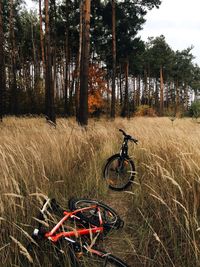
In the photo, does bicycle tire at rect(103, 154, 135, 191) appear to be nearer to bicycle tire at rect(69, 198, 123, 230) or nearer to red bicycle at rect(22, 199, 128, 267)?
bicycle tire at rect(69, 198, 123, 230)

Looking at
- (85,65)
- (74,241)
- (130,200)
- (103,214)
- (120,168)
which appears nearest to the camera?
(74,241)

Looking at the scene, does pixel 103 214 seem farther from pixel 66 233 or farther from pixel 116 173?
pixel 116 173

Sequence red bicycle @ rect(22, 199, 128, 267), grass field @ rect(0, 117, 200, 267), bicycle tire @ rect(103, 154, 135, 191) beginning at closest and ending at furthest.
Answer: red bicycle @ rect(22, 199, 128, 267) → grass field @ rect(0, 117, 200, 267) → bicycle tire @ rect(103, 154, 135, 191)

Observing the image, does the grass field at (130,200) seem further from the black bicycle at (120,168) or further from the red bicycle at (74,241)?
the black bicycle at (120,168)

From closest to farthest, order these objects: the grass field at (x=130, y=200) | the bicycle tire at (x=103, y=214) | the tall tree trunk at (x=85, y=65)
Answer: the grass field at (x=130, y=200), the bicycle tire at (x=103, y=214), the tall tree trunk at (x=85, y=65)

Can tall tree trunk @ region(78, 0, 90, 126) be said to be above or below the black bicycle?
above

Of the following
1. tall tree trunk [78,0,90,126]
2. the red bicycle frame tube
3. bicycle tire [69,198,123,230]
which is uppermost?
tall tree trunk [78,0,90,126]

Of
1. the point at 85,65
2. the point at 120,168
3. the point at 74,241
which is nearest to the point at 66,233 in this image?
the point at 74,241

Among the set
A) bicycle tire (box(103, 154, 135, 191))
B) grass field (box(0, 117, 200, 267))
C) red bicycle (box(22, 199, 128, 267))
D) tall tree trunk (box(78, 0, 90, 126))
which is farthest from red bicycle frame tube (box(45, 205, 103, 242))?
tall tree trunk (box(78, 0, 90, 126))

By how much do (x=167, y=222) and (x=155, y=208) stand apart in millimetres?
314

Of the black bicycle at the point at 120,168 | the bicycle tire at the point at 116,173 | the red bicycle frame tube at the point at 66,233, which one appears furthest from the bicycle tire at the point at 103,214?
the black bicycle at the point at 120,168

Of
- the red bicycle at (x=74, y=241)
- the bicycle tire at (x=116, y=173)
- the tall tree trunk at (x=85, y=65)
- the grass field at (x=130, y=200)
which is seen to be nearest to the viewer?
the red bicycle at (x=74, y=241)

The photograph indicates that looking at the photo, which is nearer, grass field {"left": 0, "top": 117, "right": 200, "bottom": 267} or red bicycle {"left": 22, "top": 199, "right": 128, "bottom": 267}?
red bicycle {"left": 22, "top": 199, "right": 128, "bottom": 267}

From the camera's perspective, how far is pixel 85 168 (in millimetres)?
4180
